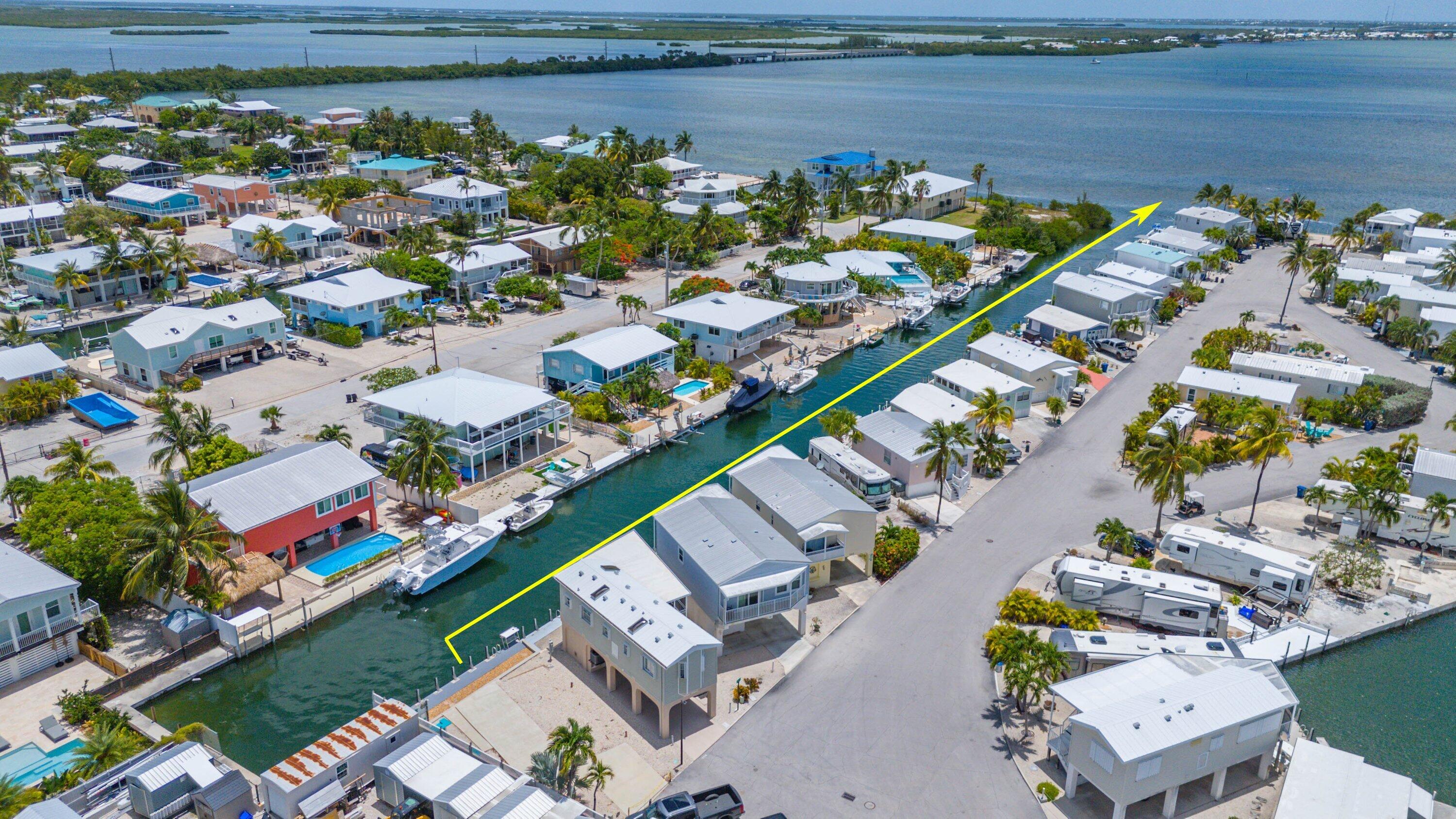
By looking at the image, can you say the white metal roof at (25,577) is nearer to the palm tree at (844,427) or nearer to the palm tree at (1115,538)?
the palm tree at (844,427)

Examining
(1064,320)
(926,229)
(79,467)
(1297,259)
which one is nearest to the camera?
(79,467)

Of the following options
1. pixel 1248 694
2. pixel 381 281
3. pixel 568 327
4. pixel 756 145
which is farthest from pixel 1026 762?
pixel 756 145

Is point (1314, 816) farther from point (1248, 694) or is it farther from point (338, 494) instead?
point (338, 494)

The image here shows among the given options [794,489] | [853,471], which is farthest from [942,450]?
[794,489]

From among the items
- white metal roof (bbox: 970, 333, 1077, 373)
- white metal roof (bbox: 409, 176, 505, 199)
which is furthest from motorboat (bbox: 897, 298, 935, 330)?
white metal roof (bbox: 409, 176, 505, 199)

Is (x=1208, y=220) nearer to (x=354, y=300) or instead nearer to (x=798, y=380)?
(x=798, y=380)
